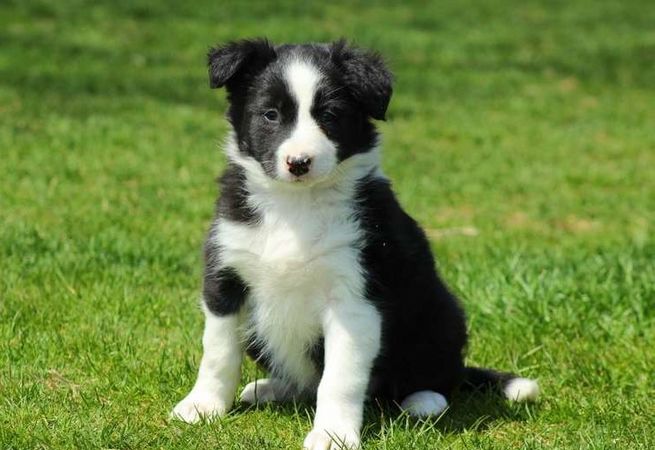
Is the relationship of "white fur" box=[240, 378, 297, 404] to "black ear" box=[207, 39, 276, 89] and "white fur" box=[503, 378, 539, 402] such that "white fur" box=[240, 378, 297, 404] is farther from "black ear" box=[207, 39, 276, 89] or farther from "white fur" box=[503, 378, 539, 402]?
"black ear" box=[207, 39, 276, 89]

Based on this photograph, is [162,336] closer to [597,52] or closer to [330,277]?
[330,277]

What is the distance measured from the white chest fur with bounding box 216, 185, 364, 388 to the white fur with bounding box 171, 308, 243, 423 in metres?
0.11

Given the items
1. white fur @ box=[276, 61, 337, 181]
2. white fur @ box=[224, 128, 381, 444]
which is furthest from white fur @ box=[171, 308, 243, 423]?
white fur @ box=[276, 61, 337, 181]

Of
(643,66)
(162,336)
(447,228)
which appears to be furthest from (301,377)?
(643,66)

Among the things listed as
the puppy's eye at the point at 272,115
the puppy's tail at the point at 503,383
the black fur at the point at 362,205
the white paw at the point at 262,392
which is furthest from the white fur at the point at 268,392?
the puppy's eye at the point at 272,115

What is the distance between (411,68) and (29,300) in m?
9.28

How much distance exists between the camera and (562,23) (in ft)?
58.2

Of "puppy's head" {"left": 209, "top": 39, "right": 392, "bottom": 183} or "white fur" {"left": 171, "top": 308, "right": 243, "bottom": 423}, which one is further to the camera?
"white fur" {"left": 171, "top": 308, "right": 243, "bottom": 423}

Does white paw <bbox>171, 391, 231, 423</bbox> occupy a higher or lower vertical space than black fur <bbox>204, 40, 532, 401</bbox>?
lower

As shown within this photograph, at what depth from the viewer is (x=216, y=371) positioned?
4422 mm

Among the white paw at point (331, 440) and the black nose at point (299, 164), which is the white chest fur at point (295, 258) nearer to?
the black nose at point (299, 164)

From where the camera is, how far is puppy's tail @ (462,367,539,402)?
471cm

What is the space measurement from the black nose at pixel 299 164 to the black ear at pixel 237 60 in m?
0.45

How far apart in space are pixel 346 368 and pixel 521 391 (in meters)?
0.95
